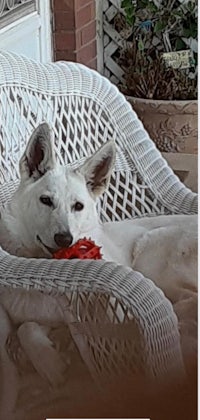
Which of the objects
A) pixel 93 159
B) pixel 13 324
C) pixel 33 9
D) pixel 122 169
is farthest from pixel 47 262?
pixel 33 9

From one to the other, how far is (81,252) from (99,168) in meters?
0.29

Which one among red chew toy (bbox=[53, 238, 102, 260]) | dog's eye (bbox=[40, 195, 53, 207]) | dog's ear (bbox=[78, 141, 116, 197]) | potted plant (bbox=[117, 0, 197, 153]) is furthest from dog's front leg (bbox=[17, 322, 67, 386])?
potted plant (bbox=[117, 0, 197, 153])

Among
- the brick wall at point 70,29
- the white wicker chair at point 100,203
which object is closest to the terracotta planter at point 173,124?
the brick wall at point 70,29

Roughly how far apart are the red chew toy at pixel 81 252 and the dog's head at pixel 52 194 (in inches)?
1.2

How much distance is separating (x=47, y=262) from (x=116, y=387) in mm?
307

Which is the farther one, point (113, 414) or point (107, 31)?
point (107, 31)

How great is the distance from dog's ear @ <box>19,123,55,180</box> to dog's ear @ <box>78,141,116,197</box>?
86 mm

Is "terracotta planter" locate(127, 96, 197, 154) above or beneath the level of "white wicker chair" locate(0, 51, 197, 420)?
beneath

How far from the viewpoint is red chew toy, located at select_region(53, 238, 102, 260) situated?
196cm

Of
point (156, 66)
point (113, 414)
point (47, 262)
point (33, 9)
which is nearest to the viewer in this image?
point (113, 414)

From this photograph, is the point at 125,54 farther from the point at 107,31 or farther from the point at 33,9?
the point at 33,9

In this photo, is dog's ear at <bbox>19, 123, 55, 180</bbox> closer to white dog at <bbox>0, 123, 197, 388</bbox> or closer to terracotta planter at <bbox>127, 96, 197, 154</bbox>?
white dog at <bbox>0, 123, 197, 388</bbox>

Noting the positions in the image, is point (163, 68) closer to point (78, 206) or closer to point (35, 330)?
point (78, 206)

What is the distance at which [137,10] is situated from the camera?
4230 millimetres
